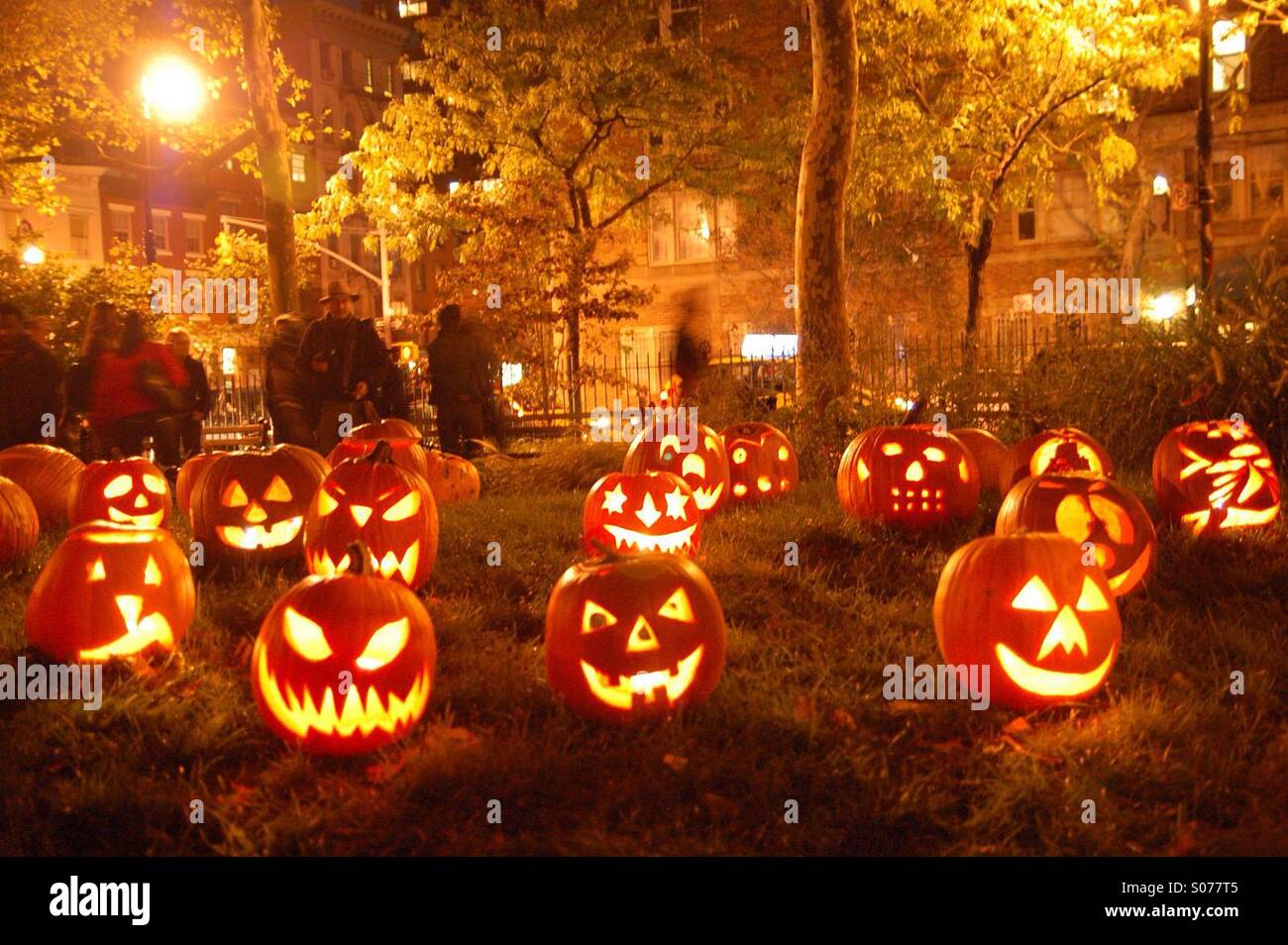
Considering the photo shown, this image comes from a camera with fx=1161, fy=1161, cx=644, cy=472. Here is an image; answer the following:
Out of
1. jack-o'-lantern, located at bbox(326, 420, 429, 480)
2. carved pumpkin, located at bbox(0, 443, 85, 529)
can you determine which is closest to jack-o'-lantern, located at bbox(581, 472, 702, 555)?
jack-o'-lantern, located at bbox(326, 420, 429, 480)

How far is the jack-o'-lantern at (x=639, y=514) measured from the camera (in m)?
6.47

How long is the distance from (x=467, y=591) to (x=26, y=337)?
6.22m

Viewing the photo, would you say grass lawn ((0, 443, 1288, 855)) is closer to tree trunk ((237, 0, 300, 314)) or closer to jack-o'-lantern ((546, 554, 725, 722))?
jack-o'-lantern ((546, 554, 725, 722))

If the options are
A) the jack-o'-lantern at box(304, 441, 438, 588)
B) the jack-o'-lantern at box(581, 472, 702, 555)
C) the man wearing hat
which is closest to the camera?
the jack-o'-lantern at box(304, 441, 438, 588)

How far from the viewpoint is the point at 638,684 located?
425cm

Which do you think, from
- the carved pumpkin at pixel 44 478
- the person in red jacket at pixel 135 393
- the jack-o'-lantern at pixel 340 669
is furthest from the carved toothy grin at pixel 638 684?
the person in red jacket at pixel 135 393

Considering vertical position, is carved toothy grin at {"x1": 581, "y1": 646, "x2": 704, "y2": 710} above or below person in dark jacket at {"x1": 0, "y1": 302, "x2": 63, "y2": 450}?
below

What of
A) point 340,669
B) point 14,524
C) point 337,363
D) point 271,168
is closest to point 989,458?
point 337,363

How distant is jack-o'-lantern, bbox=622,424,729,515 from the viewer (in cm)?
826

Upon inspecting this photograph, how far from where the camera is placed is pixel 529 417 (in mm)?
15367

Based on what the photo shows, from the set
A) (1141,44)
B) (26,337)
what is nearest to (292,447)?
(26,337)

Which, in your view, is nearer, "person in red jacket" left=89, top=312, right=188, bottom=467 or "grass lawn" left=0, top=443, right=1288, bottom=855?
"grass lawn" left=0, top=443, right=1288, bottom=855

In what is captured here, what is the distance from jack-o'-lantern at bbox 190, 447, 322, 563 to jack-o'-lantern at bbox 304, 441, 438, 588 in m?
0.76

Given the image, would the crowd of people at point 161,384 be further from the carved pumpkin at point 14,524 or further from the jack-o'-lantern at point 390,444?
the carved pumpkin at point 14,524
